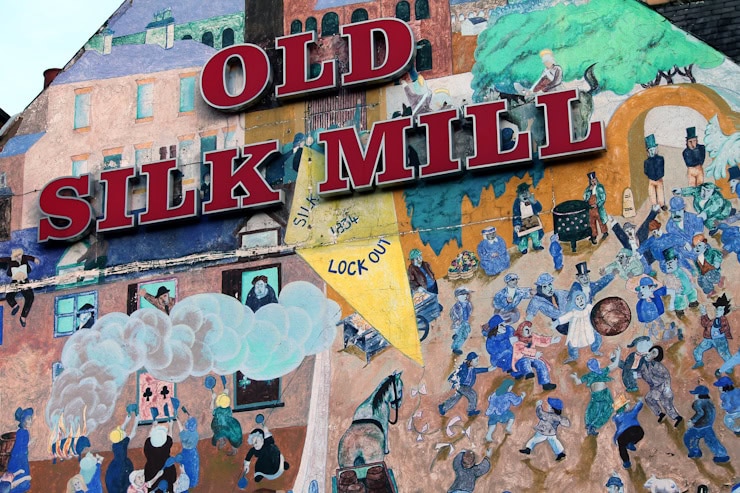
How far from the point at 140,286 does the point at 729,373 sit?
939 cm

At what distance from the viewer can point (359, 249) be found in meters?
25.0

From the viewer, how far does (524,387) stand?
76.3 ft

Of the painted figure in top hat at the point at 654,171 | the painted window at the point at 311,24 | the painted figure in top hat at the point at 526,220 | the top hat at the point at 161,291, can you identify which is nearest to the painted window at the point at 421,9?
the painted window at the point at 311,24

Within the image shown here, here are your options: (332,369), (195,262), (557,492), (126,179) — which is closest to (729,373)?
(557,492)

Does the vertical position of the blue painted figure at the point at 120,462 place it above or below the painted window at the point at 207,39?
below

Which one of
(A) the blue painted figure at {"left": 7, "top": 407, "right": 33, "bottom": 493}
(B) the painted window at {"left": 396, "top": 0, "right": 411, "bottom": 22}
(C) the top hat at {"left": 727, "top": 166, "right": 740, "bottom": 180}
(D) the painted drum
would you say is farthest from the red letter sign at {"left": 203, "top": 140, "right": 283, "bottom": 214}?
(C) the top hat at {"left": 727, "top": 166, "right": 740, "bottom": 180}

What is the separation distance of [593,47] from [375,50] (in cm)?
353

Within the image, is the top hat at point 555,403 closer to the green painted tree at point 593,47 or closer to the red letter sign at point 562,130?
the red letter sign at point 562,130

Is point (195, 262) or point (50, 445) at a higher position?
point (195, 262)

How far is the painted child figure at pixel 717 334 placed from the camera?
22578 millimetres

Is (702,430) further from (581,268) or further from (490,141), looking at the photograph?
(490,141)

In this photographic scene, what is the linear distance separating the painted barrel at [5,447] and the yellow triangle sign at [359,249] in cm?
539

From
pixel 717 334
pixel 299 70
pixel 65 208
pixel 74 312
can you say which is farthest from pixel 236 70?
pixel 717 334

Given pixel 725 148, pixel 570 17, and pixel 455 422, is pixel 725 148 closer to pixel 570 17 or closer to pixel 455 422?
pixel 570 17
